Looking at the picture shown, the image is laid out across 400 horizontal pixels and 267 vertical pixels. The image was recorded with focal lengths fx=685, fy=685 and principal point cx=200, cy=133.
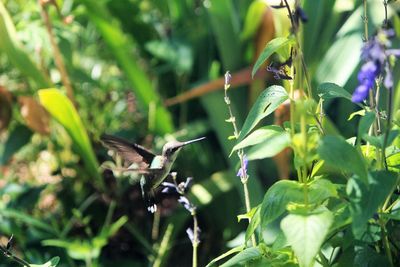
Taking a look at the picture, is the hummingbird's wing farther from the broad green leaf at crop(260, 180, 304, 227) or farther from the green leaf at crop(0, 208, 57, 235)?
the green leaf at crop(0, 208, 57, 235)

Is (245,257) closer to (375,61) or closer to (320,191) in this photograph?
(320,191)

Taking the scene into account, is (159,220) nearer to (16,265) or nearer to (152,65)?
(16,265)

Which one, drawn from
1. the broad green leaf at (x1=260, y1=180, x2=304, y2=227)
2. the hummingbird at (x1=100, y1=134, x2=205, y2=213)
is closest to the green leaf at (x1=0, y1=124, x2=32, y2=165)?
the hummingbird at (x1=100, y1=134, x2=205, y2=213)

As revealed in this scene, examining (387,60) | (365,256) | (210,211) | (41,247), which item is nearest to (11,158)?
(41,247)

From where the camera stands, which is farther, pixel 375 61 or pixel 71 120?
pixel 71 120

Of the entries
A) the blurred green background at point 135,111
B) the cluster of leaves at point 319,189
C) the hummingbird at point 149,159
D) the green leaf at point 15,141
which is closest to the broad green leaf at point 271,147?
the cluster of leaves at point 319,189

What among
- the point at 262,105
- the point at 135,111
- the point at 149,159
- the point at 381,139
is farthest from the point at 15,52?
the point at 381,139
